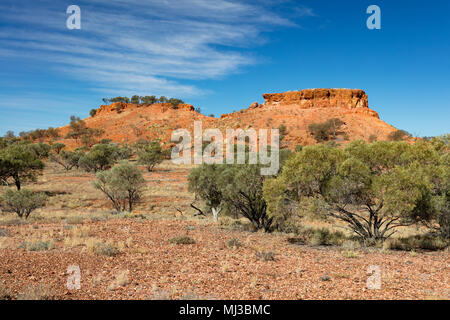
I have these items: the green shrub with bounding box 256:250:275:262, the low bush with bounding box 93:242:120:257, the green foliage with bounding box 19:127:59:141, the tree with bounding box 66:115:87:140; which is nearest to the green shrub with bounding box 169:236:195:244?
the low bush with bounding box 93:242:120:257

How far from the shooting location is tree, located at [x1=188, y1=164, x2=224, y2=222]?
756 inches

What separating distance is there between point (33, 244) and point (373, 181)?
13750 millimetres

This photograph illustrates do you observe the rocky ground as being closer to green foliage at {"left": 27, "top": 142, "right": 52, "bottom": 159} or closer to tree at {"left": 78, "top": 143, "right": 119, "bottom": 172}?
tree at {"left": 78, "top": 143, "right": 119, "bottom": 172}

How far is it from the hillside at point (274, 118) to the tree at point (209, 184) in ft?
167

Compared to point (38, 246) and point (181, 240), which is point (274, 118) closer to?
point (181, 240)

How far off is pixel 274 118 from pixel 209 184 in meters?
69.8

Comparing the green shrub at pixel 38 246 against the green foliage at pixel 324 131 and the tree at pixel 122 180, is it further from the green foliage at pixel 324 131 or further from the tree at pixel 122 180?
the green foliage at pixel 324 131

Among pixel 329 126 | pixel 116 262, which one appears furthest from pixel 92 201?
pixel 329 126

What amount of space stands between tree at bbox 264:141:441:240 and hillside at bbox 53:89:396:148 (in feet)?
183

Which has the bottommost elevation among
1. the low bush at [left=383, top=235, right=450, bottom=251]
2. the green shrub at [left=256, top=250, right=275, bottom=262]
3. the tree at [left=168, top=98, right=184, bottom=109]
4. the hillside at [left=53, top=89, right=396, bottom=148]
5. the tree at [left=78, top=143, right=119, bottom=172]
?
the low bush at [left=383, top=235, right=450, bottom=251]

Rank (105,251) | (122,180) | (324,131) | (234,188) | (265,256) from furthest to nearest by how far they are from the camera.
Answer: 1. (324,131)
2. (122,180)
3. (234,188)
4. (265,256)
5. (105,251)

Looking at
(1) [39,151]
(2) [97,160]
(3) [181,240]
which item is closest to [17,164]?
(2) [97,160]

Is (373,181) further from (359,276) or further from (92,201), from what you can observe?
(92,201)

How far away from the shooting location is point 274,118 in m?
85.6
